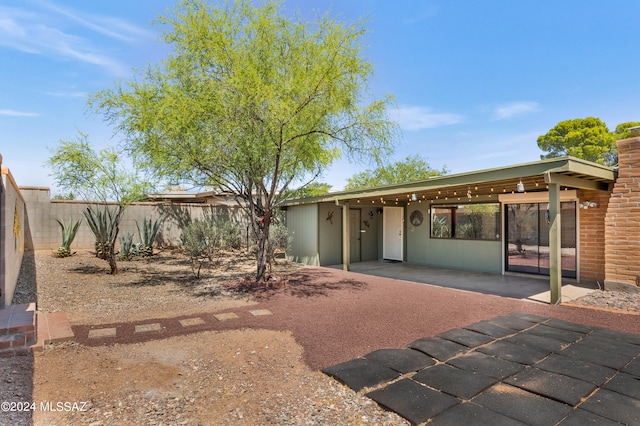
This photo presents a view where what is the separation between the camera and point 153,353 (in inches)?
147

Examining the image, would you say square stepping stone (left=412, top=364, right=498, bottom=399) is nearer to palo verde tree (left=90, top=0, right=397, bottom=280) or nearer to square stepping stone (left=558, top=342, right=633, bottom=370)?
square stepping stone (left=558, top=342, right=633, bottom=370)

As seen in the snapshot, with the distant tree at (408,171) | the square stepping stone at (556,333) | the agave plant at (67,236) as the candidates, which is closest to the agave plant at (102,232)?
the agave plant at (67,236)

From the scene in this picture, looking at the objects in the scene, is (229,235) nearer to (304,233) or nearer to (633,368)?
(304,233)

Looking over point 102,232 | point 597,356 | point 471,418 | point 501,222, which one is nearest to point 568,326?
point 597,356

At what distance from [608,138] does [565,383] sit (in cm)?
2871

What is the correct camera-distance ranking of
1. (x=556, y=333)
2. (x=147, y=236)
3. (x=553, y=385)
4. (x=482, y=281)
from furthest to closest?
(x=147, y=236) < (x=482, y=281) < (x=556, y=333) < (x=553, y=385)

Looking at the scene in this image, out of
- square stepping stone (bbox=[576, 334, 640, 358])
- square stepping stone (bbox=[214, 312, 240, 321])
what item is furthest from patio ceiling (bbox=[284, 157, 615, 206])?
square stepping stone (bbox=[214, 312, 240, 321])

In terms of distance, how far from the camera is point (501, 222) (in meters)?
9.30

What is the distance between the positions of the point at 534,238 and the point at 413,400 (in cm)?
791

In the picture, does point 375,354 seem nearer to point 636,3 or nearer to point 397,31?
point 397,31

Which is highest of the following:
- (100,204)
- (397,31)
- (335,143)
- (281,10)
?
(397,31)

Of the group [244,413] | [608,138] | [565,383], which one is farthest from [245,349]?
[608,138]

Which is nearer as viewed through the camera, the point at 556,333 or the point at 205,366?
the point at 205,366

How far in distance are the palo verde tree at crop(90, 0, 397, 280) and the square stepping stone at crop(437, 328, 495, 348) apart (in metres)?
4.08
